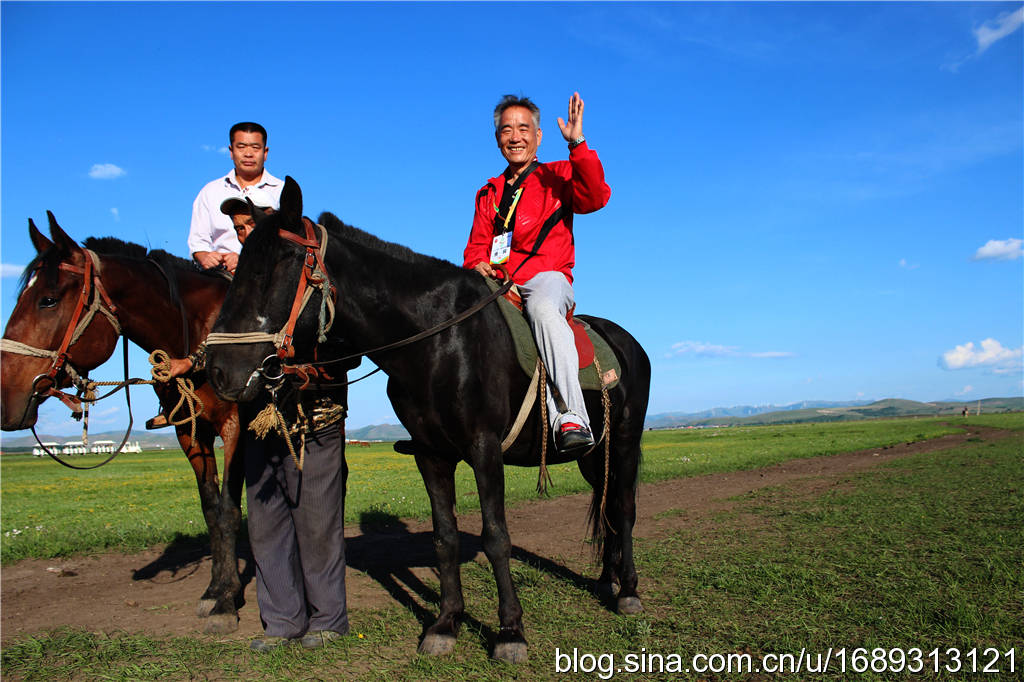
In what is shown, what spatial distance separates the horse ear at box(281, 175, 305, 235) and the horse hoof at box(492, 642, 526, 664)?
11.0 ft

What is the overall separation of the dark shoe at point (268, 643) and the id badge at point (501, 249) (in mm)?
3609

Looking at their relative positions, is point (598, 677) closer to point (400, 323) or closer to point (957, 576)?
point (400, 323)

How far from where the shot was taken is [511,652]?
15.2 ft

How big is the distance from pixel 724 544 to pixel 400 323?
17.7 feet

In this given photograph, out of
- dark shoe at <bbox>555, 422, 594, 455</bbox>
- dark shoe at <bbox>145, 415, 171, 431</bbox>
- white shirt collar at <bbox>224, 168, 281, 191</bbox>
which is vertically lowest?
dark shoe at <bbox>555, 422, 594, 455</bbox>

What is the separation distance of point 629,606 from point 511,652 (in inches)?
58.4

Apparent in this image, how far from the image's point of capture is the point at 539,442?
541 centimetres

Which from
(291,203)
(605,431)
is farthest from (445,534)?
(291,203)

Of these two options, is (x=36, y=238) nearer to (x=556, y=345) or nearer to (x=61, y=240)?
(x=61, y=240)

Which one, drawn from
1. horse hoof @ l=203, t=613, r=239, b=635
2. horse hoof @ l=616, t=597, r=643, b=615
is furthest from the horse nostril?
horse hoof @ l=616, t=597, r=643, b=615

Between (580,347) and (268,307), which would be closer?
(268,307)

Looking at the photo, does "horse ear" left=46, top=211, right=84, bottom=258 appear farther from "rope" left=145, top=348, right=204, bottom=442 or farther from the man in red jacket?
the man in red jacket

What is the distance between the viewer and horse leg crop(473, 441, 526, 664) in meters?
4.75

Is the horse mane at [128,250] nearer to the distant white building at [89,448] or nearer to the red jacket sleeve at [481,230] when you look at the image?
the distant white building at [89,448]
